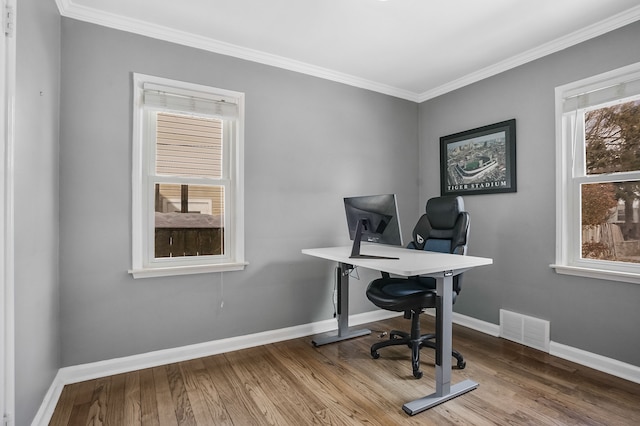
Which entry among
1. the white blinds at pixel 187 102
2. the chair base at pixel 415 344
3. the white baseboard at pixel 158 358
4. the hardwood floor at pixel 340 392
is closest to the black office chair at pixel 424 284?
the chair base at pixel 415 344

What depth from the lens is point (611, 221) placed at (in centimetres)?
249

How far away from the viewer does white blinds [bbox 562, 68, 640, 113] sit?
91.6 inches

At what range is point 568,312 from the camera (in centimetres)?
263

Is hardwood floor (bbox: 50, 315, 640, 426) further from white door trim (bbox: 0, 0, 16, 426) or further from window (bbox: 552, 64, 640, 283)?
window (bbox: 552, 64, 640, 283)

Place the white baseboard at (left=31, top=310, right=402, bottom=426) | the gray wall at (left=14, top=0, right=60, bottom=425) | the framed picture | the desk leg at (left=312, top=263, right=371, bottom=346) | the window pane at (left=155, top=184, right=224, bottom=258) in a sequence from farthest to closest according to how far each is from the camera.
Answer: the framed picture → the desk leg at (left=312, top=263, right=371, bottom=346) → the window pane at (left=155, top=184, right=224, bottom=258) → the white baseboard at (left=31, top=310, right=402, bottom=426) → the gray wall at (left=14, top=0, right=60, bottom=425)

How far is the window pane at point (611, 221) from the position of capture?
7.82ft

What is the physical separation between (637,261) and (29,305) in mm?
3761

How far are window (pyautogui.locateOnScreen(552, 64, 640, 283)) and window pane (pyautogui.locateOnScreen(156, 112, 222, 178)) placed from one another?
9.36ft

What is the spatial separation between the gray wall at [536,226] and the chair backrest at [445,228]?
765 mm

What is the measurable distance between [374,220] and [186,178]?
1.56 meters

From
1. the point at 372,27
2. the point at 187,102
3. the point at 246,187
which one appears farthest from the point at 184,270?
the point at 372,27

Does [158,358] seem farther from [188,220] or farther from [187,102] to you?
[187,102]

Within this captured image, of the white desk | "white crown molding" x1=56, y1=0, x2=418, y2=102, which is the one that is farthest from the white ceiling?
the white desk

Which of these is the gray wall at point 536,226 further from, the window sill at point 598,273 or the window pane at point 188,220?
the window pane at point 188,220
